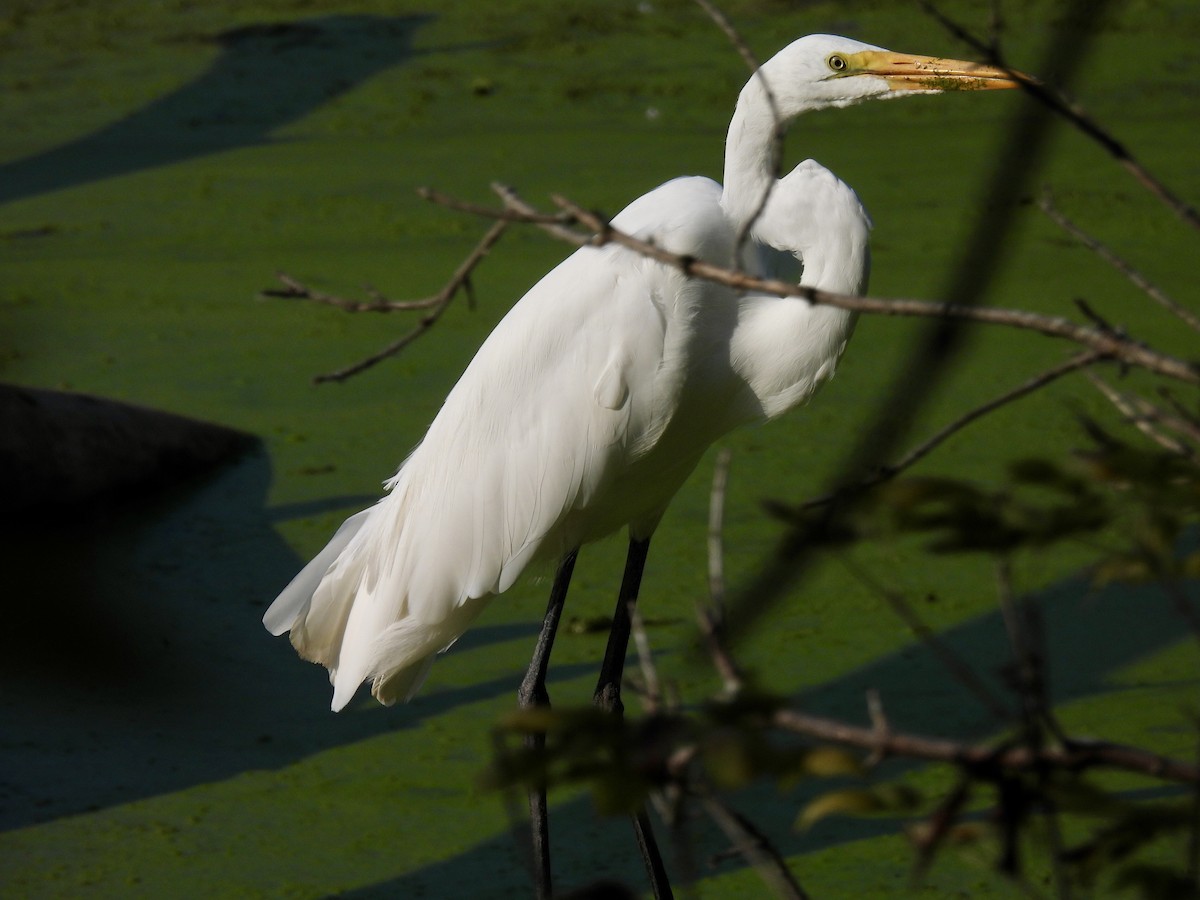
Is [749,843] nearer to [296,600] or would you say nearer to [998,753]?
[998,753]

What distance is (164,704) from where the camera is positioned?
98.9 inches

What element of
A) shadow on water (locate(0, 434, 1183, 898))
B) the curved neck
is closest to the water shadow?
shadow on water (locate(0, 434, 1183, 898))

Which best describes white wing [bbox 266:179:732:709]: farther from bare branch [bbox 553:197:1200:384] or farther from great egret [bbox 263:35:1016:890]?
bare branch [bbox 553:197:1200:384]

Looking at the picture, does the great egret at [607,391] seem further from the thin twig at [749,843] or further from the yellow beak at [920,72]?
the thin twig at [749,843]

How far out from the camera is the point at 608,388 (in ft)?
6.04

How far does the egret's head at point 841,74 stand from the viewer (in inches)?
70.7

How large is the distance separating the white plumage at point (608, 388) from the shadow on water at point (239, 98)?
12.1 ft

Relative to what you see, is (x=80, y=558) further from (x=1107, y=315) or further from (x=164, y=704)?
(x=1107, y=315)

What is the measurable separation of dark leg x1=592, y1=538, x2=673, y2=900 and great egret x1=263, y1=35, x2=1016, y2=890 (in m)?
0.01

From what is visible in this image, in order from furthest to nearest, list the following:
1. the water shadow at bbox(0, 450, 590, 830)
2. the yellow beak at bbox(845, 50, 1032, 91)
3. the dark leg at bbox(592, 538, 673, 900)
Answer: the water shadow at bbox(0, 450, 590, 830) → the dark leg at bbox(592, 538, 673, 900) → the yellow beak at bbox(845, 50, 1032, 91)

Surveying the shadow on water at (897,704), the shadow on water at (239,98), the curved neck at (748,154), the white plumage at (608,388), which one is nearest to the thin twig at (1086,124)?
the white plumage at (608,388)

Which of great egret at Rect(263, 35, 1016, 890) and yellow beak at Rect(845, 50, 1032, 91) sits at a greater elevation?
yellow beak at Rect(845, 50, 1032, 91)

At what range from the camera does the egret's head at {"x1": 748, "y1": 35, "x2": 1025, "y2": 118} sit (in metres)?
1.80

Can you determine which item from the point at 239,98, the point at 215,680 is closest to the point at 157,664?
the point at 215,680
